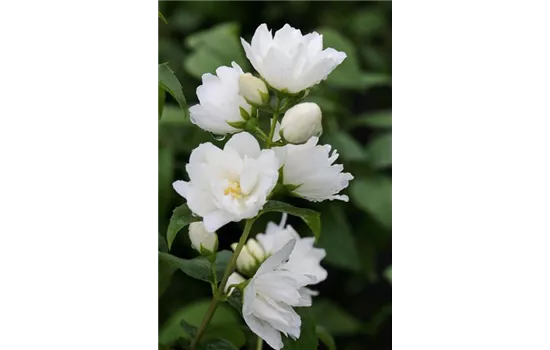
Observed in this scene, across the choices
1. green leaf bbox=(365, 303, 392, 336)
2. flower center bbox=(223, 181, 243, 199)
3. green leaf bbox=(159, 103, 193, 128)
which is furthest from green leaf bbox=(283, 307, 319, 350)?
green leaf bbox=(159, 103, 193, 128)

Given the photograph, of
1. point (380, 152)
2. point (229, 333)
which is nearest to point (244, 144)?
point (229, 333)

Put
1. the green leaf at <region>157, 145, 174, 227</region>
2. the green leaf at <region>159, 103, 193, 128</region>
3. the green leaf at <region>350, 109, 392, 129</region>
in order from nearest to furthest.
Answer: the green leaf at <region>157, 145, 174, 227</region> → the green leaf at <region>159, 103, 193, 128</region> → the green leaf at <region>350, 109, 392, 129</region>

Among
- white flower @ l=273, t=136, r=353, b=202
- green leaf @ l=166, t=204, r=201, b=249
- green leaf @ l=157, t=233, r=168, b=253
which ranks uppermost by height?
white flower @ l=273, t=136, r=353, b=202

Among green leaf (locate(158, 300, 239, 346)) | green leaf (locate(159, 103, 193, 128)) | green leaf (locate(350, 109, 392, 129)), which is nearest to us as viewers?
green leaf (locate(158, 300, 239, 346))

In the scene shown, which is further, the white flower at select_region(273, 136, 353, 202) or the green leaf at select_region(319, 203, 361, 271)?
the green leaf at select_region(319, 203, 361, 271)

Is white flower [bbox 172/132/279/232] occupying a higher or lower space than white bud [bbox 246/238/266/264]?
higher

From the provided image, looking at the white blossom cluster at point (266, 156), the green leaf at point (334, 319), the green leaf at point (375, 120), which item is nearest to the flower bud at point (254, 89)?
the white blossom cluster at point (266, 156)

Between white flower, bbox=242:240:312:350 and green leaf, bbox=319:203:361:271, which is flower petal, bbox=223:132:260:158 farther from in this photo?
green leaf, bbox=319:203:361:271
